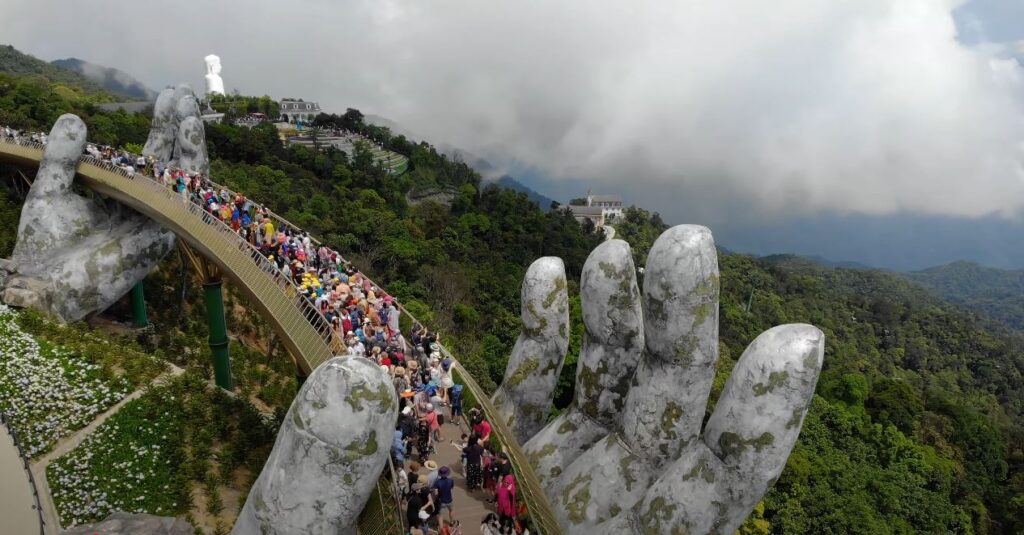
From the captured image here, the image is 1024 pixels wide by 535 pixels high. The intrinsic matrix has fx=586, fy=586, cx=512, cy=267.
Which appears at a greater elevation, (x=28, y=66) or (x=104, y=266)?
(x=28, y=66)

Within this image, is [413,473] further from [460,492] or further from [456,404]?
[456,404]

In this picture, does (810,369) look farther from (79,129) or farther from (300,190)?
(300,190)

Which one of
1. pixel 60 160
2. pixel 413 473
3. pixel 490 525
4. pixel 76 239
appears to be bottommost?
pixel 490 525

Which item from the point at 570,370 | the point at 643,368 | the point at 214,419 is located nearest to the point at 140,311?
the point at 214,419

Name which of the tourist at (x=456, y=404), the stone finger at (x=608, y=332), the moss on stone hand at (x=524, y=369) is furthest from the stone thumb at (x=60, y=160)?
the stone finger at (x=608, y=332)

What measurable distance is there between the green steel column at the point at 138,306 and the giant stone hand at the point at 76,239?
1.41m

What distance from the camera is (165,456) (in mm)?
14609

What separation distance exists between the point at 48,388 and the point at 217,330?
4490 mm

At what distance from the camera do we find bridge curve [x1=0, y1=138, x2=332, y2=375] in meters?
12.0

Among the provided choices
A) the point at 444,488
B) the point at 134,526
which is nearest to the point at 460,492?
the point at 444,488

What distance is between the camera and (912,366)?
74.1 meters

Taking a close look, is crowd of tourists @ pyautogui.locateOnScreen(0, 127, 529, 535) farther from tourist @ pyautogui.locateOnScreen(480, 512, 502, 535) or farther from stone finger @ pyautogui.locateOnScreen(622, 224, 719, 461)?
stone finger @ pyautogui.locateOnScreen(622, 224, 719, 461)

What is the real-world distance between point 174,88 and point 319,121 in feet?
235

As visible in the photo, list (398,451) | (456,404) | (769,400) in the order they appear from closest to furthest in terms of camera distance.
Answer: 1. (769,400)
2. (398,451)
3. (456,404)
